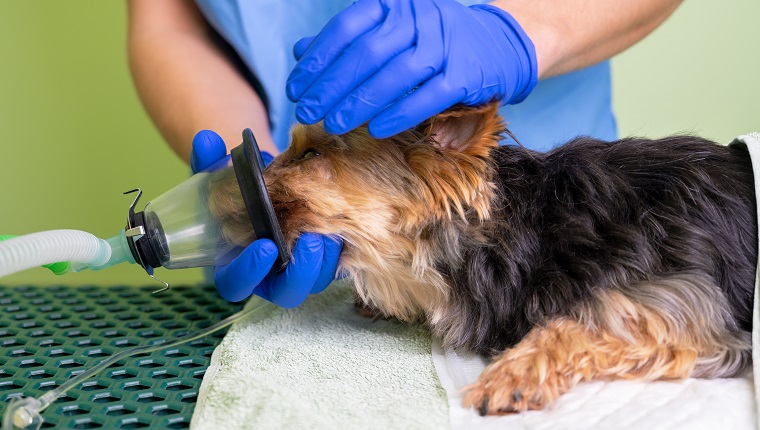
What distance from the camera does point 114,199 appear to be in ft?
12.3

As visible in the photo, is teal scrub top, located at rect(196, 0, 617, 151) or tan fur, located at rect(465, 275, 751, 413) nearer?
tan fur, located at rect(465, 275, 751, 413)

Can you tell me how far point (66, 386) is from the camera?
1.30 meters

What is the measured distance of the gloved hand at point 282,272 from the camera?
147 cm

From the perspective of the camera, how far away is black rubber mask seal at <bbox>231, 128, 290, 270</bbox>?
1.32m

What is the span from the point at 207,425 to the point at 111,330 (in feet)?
2.20

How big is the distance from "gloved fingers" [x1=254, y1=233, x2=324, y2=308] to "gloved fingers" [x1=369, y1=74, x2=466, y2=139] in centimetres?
26

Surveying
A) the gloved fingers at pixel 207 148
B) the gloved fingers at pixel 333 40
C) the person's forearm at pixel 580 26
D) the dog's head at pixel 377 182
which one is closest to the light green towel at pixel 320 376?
the dog's head at pixel 377 182

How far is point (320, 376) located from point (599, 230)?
60cm

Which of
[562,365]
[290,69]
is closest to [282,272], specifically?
[562,365]

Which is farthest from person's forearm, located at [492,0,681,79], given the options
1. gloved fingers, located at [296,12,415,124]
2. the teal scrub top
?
gloved fingers, located at [296,12,415,124]

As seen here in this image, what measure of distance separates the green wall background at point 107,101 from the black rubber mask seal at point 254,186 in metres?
2.05

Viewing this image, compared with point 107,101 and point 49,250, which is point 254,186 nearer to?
point 49,250

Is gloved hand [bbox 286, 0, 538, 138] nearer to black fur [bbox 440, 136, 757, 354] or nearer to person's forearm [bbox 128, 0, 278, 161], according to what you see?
black fur [bbox 440, 136, 757, 354]

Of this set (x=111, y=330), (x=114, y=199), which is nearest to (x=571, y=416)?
(x=111, y=330)
